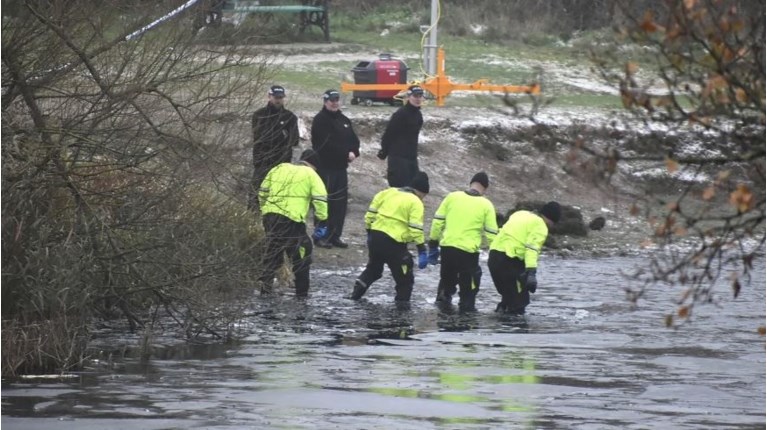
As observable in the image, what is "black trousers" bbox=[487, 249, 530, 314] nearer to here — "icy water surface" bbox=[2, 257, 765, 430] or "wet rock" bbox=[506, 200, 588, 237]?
"icy water surface" bbox=[2, 257, 765, 430]

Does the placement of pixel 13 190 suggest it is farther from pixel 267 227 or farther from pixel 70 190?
pixel 267 227

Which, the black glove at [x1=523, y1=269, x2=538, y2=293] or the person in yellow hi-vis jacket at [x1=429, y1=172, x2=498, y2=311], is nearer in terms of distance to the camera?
the black glove at [x1=523, y1=269, x2=538, y2=293]

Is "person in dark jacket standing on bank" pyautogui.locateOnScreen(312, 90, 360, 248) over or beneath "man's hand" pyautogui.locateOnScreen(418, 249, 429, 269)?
over

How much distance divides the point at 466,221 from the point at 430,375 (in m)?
4.37

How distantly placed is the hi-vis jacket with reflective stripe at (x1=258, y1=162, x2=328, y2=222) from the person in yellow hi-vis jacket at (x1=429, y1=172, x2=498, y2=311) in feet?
4.65

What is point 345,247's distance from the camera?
2177cm

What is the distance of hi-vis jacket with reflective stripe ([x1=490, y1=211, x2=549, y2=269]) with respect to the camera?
639 inches

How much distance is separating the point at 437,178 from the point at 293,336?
12.3 m

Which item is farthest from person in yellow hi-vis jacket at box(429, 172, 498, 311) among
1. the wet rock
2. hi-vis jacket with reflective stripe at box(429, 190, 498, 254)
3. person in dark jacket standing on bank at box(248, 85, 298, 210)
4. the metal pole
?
the metal pole

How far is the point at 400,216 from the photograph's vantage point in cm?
1705

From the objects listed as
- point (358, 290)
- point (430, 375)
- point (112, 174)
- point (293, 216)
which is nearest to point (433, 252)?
point (358, 290)

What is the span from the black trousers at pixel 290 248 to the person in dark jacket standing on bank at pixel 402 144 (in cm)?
487

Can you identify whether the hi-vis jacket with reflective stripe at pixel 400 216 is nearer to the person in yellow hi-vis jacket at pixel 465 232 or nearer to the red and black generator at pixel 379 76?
the person in yellow hi-vis jacket at pixel 465 232

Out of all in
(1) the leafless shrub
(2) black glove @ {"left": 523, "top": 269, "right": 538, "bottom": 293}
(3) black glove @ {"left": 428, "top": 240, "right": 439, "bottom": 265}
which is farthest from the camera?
(3) black glove @ {"left": 428, "top": 240, "right": 439, "bottom": 265}
